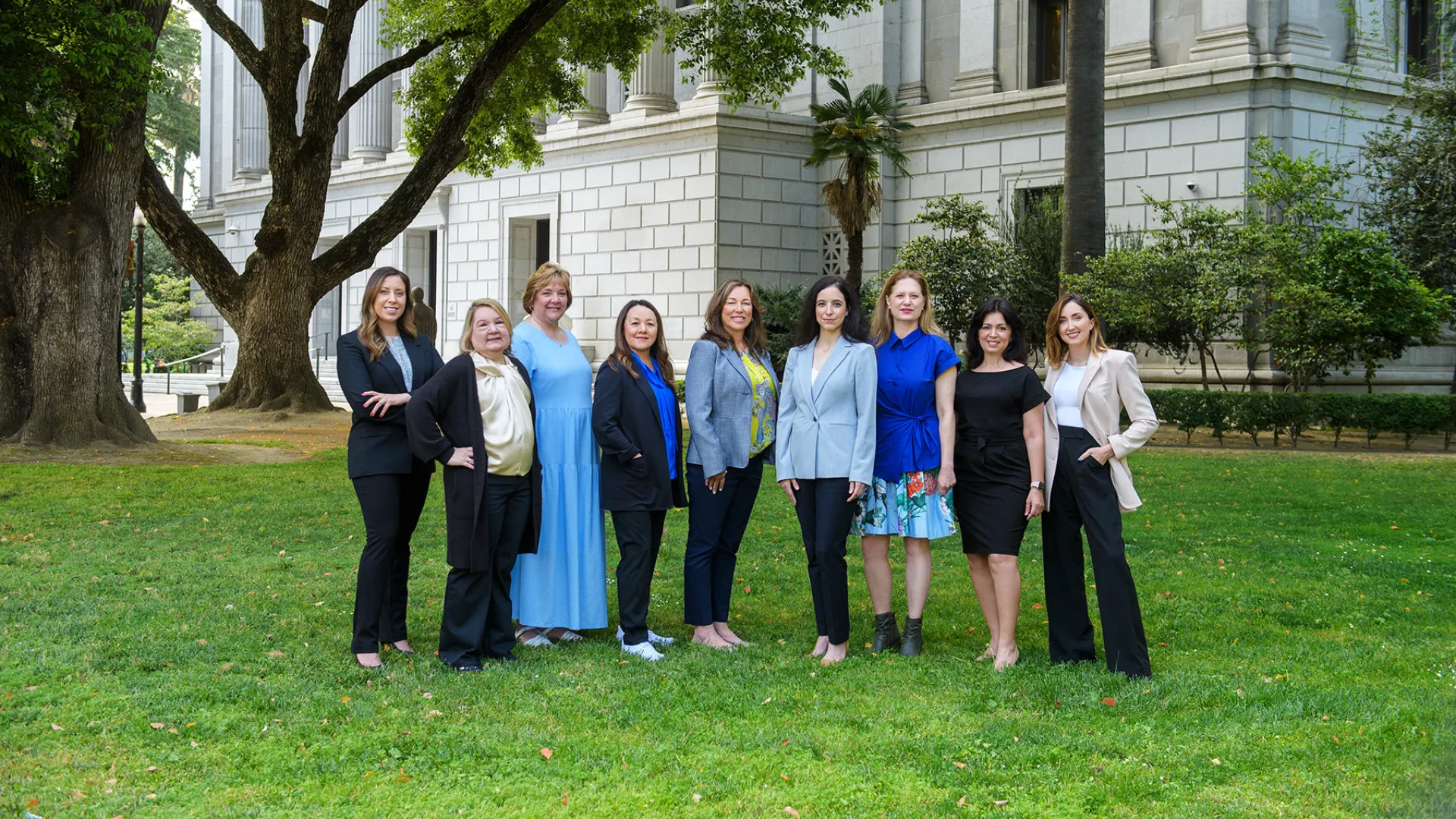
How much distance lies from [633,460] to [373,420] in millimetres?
1463

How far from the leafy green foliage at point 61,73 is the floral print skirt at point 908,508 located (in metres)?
11.7

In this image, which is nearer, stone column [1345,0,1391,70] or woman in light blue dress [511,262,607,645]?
woman in light blue dress [511,262,607,645]

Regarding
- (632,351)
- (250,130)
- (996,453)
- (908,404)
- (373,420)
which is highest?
(250,130)

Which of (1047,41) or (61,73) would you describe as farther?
(1047,41)

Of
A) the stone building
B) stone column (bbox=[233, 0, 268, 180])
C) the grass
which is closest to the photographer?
Result: the grass

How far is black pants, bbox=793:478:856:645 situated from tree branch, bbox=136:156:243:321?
18.7 meters

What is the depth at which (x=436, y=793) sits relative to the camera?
16.4 ft

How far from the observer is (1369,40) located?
24938 mm

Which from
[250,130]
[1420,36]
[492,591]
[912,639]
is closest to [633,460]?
[492,591]

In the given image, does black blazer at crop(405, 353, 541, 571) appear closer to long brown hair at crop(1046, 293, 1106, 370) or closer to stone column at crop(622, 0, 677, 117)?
long brown hair at crop(1046, 293, 1106, 370)

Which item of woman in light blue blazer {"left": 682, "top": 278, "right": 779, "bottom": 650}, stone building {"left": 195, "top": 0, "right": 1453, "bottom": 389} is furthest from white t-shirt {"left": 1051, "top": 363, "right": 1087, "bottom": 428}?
stone building {"left": 195, "top": 0, "right": 1453, "bottom": 389}

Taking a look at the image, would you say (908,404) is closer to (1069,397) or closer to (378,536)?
(1069,397)

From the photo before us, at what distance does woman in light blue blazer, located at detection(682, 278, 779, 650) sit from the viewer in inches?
299

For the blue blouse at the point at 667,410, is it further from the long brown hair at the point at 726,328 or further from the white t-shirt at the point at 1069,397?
the white t-shirt at the point at 1069,397
